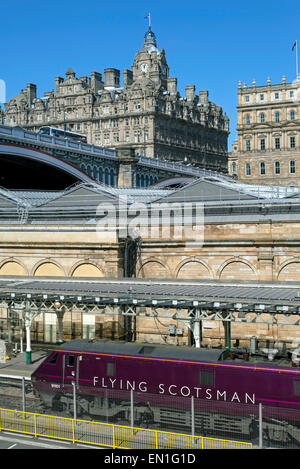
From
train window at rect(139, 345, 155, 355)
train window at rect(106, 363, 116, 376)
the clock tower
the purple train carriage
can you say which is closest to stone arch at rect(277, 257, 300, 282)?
the purple train carriage

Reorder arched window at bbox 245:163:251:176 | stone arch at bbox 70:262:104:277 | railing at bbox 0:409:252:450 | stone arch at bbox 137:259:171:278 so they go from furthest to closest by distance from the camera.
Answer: arched window at bbox 245:163:251:176 < stone arch at bbox 137:259:171:278 < stone arch at bbox 70:262:104:277 < railing at bbox 0:409:252:450

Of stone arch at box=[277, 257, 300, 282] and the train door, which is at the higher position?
stone arch at box=[277, 257, 300, 282]

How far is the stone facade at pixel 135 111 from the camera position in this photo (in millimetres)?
125938

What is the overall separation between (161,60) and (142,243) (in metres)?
116

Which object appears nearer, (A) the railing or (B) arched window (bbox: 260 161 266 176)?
(A) the railing

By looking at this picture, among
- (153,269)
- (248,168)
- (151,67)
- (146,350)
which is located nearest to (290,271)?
(153,269)

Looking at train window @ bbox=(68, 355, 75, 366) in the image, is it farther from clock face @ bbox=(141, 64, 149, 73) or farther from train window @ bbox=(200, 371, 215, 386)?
clock face @ bbox=(141, 64, 149, 73)

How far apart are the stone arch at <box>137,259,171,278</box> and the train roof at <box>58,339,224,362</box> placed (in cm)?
1400

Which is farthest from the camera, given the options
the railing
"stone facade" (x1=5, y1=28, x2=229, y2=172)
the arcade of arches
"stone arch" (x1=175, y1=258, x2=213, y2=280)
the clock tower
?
the clock tower

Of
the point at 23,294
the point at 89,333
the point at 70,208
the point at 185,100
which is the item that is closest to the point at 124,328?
the point at 89,333

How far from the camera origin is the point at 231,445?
18.2 metres

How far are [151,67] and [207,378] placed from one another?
12721 centimetres

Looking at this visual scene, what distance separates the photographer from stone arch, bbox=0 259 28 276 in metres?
38.3

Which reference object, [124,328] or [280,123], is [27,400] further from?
[280,123]
